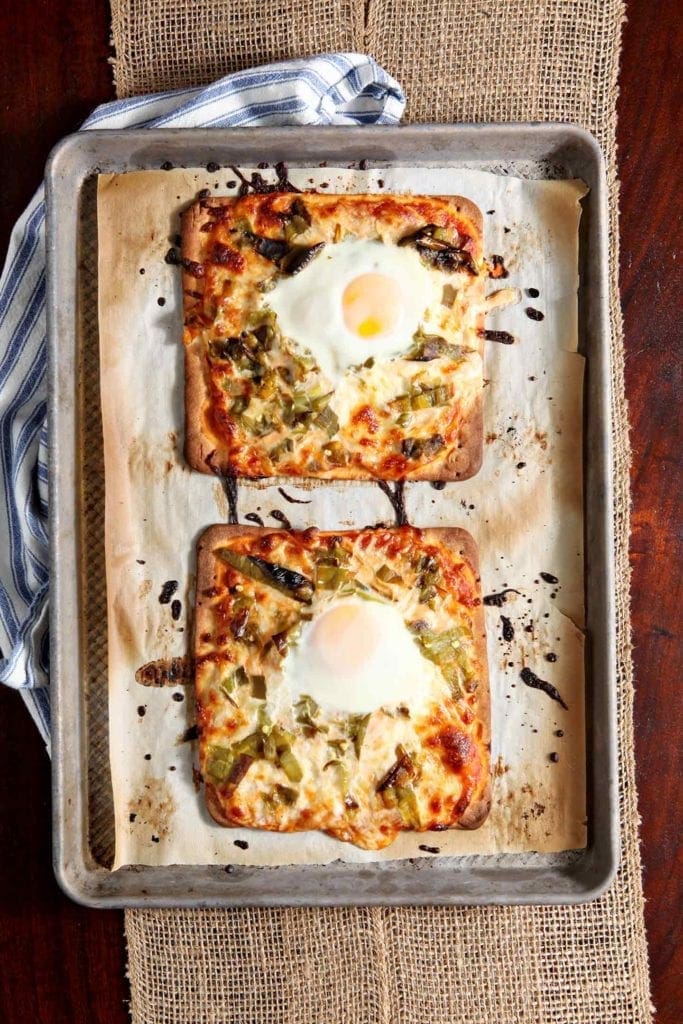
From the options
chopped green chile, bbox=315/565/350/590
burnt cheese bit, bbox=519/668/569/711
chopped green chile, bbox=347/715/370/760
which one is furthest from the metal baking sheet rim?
Answer: chopped green chile, bbox=315/565/350/590

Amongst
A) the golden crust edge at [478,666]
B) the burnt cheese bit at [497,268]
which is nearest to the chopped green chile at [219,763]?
the golden crust edge at [478,666]

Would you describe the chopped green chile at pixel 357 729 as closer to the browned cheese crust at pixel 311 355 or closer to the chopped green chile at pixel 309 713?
the chopped green chile at pixel 309 713

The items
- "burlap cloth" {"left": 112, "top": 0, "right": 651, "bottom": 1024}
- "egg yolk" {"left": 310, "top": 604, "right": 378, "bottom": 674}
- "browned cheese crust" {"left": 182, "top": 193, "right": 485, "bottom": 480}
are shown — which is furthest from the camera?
"burlap cloth" {"left": 112, "top": 0, "right": 651, "bottom": 1024}

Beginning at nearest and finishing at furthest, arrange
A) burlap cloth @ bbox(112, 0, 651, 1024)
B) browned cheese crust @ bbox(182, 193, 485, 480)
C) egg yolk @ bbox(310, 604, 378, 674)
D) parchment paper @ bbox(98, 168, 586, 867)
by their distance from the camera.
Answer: egg yolk @ bbox(310, 604, 378, 674), browned cheese crust @ bbox(182, 193, 485, 480), parchment paper @ bbox(98, 168, 586, 867), burlap cloth @ bbox(112, 0, 651, 1024)

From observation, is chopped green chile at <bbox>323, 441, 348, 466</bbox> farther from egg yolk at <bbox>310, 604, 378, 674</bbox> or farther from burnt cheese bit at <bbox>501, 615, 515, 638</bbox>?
burnt cheese bit at <bbox>501, 615, 515, 638</bbox>

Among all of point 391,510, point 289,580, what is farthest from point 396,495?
point 289,580

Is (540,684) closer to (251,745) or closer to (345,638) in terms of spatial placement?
(345,638)
